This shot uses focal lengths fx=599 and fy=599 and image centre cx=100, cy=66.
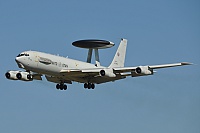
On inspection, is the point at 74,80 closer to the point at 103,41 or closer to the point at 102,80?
the point at 102,80

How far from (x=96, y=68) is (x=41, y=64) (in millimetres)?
12820

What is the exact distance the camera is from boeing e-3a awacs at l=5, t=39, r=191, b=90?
10512 centimetres

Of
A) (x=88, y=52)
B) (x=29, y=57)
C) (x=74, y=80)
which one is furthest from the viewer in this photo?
(x=88, y=52)

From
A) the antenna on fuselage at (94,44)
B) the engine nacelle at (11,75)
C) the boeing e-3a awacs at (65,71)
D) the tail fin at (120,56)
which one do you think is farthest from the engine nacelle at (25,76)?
the tail fin at (120,56)

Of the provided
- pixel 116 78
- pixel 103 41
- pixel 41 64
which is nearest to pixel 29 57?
pixel 41 64

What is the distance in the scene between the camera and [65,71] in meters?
108

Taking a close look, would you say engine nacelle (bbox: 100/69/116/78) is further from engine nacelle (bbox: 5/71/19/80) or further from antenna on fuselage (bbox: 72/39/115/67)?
antenna on fuselage (bbox: 72/39/115/67)

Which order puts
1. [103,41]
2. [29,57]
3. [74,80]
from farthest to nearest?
[103,41] < [74,80] < [29,57]

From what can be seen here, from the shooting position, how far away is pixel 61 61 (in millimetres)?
108688

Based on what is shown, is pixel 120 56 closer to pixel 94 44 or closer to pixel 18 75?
pixel 94 44

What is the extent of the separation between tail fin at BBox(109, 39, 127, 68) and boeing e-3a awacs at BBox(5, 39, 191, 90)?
7855mm

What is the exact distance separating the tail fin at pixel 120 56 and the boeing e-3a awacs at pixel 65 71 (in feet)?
25.8

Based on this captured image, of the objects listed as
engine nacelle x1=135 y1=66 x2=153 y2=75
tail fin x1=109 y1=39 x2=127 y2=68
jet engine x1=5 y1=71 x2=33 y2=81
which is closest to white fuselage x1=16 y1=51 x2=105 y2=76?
jet engine x1=5 y1=71 x2=33 y2=81

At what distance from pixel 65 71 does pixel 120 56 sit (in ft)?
75.3
